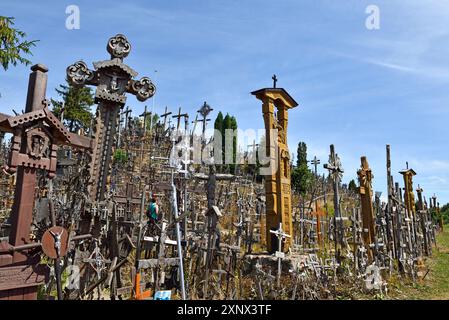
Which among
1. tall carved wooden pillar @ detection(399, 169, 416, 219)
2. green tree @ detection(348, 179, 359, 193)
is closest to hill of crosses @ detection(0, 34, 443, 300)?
tall carved wooden pillar @ detection(399, 169, 416, 219)

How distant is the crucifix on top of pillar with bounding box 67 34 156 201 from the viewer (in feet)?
25.6

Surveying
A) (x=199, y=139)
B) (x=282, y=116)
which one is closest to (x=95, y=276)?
(x=282, y=116)

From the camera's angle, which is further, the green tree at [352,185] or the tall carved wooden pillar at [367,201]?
the green tree at [352,185]

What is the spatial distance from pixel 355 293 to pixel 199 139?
24.8 meters

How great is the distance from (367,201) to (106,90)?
12153 millimetres

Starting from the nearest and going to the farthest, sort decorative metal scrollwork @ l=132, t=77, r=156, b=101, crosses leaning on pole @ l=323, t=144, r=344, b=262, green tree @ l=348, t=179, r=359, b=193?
decorative metal scrollwork @ l=132, t=77, r=156, b=101
crosses leaning on pole @ l=323, t=144, r=344, b=262
green tree @ l=348, t=179, r=359, b=193

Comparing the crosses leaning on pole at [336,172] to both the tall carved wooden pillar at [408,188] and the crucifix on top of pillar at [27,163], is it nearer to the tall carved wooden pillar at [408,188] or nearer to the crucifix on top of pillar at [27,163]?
the crucifix on top of pillar at [27,163]

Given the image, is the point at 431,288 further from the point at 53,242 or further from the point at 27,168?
the point at 27,168

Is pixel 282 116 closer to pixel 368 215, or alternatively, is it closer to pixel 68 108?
pixel 368 215

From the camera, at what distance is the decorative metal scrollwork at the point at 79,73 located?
7.96 metres

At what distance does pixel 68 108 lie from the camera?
31328mm

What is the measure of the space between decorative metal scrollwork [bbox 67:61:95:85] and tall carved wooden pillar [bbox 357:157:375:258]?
39.3ft

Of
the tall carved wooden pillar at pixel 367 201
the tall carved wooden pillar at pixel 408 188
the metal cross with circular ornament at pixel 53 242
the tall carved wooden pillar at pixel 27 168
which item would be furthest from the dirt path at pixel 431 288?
the tall carved wooden pillar at pixel 27 168

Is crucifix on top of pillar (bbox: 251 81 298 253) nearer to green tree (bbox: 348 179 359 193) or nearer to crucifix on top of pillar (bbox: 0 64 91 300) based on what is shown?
crucifix on top of pillar (bbox: 0 64 91 300)
